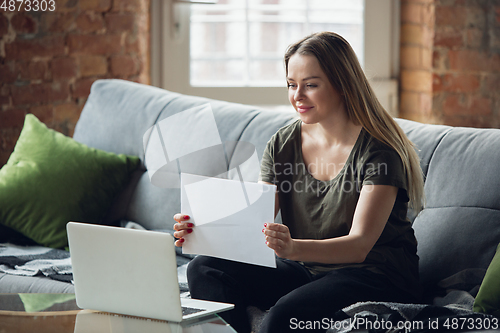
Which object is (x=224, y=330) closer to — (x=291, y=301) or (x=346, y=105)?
(x=291, y=301)

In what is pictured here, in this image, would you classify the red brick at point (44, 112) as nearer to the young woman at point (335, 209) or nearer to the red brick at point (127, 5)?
the red brick at point (127, 5)

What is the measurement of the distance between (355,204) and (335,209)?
48 millimetres

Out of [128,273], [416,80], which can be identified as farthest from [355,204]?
[416,80]

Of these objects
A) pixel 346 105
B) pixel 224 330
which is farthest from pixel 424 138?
pixel 224 330

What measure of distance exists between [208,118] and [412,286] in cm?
91

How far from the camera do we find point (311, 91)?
4.32 feet

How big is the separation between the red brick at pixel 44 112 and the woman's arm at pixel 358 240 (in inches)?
67.6

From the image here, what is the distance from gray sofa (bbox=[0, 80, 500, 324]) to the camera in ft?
4.39

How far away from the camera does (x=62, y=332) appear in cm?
104

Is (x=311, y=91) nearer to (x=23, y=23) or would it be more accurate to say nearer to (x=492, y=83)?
(x=492, y=83)

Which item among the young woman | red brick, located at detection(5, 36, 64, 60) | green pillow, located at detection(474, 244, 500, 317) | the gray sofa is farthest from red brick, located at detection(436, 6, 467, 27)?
red brick, located at detection(5, 36, 64, 60)

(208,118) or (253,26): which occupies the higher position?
(253,26)

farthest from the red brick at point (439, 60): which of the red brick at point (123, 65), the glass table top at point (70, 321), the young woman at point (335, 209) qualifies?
the glass table top at point (70, 321)

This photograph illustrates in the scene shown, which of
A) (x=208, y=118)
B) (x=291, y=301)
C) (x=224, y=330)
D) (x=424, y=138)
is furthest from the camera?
(x=208, y=118)
